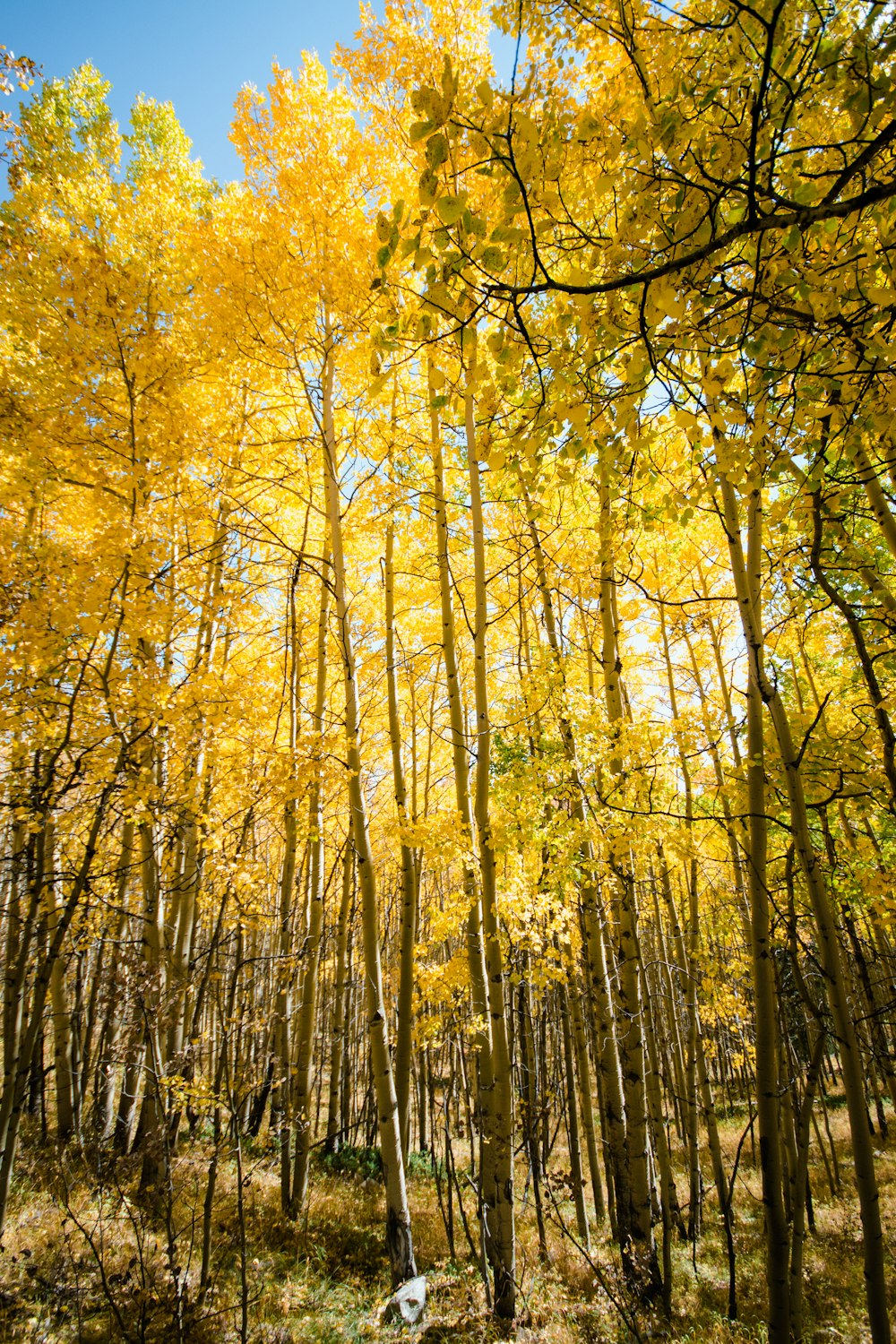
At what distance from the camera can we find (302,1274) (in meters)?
5.47

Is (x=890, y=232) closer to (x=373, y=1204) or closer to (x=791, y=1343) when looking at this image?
(x=791, y=1343)

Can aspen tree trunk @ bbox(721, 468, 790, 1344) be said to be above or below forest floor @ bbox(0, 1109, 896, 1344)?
above

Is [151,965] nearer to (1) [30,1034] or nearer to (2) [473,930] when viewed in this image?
(1) [30,1034]

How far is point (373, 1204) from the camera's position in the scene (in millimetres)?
7660

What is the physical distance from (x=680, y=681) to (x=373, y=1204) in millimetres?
9504

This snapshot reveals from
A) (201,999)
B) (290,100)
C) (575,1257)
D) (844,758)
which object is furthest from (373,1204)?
(290,100)

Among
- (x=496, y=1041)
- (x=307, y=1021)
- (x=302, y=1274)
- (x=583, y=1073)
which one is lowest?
(x=302, y=1274)

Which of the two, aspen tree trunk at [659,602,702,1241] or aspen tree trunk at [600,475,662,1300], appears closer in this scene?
aspen tree trunk at [600,475,662,1300]

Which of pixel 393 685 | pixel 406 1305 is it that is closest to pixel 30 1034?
pixel 406 1305

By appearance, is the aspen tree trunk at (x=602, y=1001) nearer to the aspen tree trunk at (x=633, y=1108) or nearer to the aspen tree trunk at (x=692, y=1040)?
the aspen tree trunk at (x=633, y=1108)

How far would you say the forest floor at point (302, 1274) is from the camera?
4.14 meters

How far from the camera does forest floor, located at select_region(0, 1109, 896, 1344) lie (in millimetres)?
4145

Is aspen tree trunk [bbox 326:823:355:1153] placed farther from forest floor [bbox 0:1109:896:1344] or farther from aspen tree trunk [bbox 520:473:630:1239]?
aspen tree trunk [bbox 520:473:630:1239]

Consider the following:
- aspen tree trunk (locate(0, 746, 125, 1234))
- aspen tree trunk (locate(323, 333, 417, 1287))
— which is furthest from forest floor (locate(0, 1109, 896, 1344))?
aspen tree trunk (locate(0, 746, 125, 1234))
